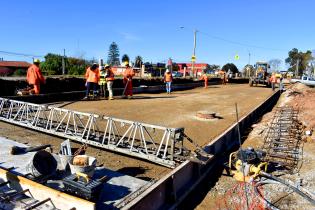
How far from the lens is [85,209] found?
3977 millimetres

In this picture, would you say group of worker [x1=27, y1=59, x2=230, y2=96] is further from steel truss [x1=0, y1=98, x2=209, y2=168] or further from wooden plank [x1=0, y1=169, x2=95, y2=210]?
wooden plank [x1=0, y1=169, x2=95, y2=210]

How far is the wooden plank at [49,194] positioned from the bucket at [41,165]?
0.33 meters

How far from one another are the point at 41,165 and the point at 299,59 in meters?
116

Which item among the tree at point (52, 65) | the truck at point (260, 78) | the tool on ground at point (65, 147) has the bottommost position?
the tool on ground at point (65, 147)

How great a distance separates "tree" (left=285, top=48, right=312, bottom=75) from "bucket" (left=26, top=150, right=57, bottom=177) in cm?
10622

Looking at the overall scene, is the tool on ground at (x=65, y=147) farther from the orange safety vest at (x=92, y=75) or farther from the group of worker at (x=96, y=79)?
the orange safety vest at (x=92, y=75)

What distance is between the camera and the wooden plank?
4.02m

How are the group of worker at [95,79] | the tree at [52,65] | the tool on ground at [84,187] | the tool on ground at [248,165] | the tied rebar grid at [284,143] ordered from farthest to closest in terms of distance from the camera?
1. the tree at [52,65]
2. the group of worker at [95,79]
3. the tied rebar grid at [284,143]
4. the tool on ground at [248,165]
5. the tool on ground at [84,187]

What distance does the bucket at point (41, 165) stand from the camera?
16.1 ft

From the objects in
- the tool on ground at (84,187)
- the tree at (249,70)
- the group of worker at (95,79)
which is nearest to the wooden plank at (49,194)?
the tool on ground at (84,187)

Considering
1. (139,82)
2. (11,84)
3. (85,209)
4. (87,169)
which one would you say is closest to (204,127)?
(87,169)

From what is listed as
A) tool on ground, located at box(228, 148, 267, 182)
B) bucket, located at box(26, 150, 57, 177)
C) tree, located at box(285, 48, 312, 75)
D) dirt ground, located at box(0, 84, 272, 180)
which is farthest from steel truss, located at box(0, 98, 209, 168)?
tree, located at box(285, 48, 312, 75)

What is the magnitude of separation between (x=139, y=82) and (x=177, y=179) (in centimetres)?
1815

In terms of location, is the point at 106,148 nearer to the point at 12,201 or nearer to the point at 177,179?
the point at 177,179
